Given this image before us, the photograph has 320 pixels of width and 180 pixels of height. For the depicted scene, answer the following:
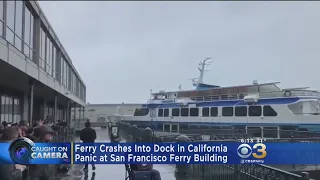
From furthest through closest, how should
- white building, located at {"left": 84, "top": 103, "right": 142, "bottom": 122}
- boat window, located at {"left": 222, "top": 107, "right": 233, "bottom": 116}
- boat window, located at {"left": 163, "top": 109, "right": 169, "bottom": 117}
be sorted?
white building, located at {"left": 84, "top": 103, "right": 142, "bottom": 122} < boat window, located at {"left": 163, "top": 109, "right": 169, "bottom": 117} < boat window, located at {"left": 222, "top": 107, "right": 233, "bottom": 116}

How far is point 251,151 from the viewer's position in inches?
325

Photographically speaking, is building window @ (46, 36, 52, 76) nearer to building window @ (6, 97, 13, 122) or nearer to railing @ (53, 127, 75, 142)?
building window @ (6, 97, 13, 122)

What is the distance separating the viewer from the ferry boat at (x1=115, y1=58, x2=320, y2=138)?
2056 cm

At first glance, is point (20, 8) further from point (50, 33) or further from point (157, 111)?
point (157, 111)

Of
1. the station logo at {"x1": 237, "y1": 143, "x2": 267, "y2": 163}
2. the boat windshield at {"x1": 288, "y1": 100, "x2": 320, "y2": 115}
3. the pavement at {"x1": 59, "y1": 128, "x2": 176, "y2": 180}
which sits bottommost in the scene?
the pavement at {"x1": 59, "y1": 128, "x2": 176, "y2": 180}

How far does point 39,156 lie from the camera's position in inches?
287

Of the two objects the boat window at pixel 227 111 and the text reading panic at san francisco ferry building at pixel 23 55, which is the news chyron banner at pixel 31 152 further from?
the boat window at pixel 227 111

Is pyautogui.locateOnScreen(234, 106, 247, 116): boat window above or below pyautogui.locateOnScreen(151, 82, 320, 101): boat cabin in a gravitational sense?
below

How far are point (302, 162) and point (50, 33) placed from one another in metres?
17.2

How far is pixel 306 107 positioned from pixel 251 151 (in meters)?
14.0

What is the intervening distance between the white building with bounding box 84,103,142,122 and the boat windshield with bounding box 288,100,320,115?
36.2m

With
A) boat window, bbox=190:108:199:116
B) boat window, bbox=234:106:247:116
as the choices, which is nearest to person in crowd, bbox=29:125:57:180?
boat window, bbox=234:106:247:116

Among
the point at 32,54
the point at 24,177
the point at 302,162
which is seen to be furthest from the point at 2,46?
the point at 302,162

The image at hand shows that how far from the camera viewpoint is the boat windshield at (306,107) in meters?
20.2
